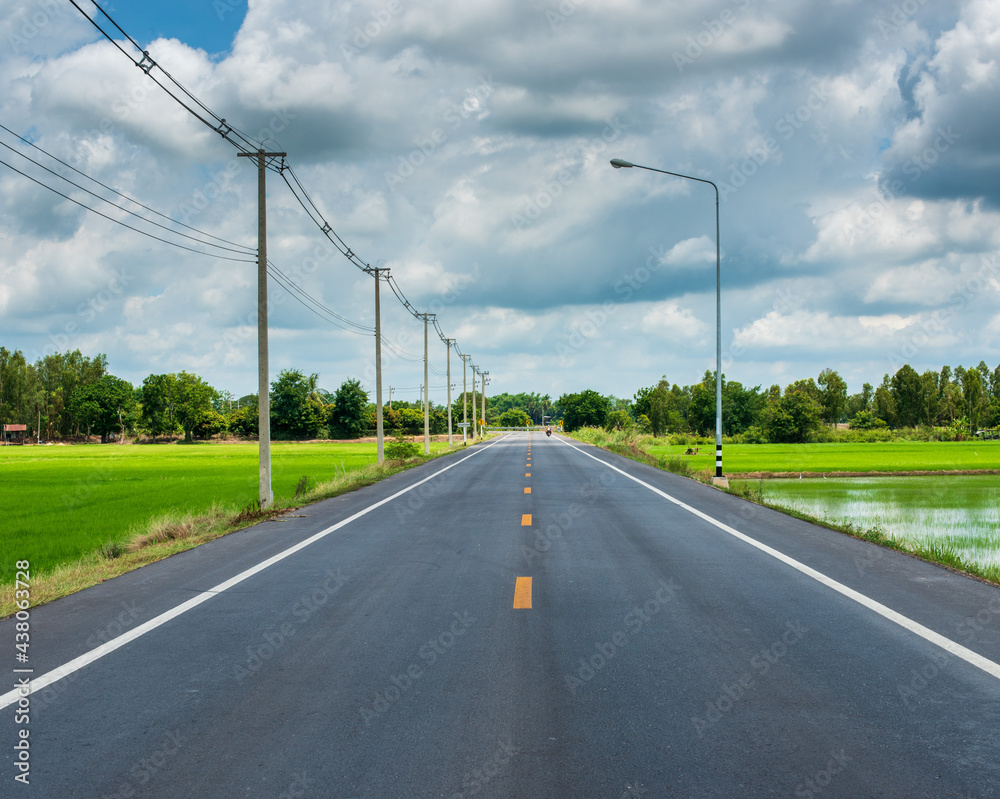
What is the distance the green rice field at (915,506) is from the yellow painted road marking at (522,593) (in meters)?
7.45

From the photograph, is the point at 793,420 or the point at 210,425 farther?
the point at 210,425

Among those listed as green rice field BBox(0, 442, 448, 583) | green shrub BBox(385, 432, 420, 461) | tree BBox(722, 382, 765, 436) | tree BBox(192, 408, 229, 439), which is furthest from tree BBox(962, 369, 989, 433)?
tree BBox(192, 408, 229, 439)

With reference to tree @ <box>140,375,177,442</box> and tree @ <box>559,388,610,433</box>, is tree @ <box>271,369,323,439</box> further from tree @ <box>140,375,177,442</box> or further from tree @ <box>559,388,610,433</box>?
tree @ <box>559,388,610,433</box>

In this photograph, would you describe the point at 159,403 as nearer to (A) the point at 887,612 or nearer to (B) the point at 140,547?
(B) the point at 140,547

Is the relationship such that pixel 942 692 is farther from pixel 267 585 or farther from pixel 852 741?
pixel 267 585

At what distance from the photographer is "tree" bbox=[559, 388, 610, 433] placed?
447 ft

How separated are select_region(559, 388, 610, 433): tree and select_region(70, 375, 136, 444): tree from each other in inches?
3115

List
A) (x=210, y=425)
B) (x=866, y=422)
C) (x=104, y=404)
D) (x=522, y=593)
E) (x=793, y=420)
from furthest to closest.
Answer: (x=104, y=404) < (x=866, y=422) < (x=210, y=425) < (x=793, y=420) < (x=522, y=593)

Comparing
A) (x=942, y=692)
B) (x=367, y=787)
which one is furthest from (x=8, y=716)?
(x=942, y=692)

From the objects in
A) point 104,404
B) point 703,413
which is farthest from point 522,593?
point 104,404

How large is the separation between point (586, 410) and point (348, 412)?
4516 cm

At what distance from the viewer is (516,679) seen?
5367 millimetres

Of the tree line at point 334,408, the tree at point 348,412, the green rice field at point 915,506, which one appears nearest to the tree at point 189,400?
the tree line at point 334,408

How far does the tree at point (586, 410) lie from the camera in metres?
136
